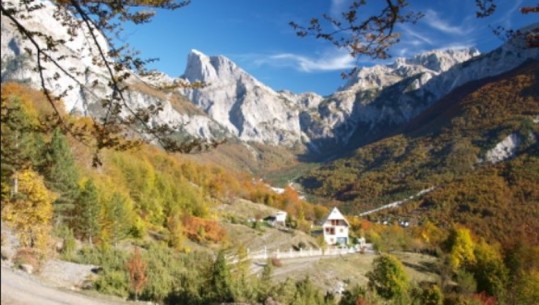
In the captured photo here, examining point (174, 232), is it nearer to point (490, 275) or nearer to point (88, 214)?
point (88, 214)

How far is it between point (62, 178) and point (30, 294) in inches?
970

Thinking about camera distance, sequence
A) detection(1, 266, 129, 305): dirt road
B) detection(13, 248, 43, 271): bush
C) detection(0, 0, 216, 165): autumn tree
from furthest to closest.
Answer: detection(13, 248, 43, 271): bush
detection(1, 266, 129, 305): dirt road
detection(0, 0, 216, 165): autumn tree

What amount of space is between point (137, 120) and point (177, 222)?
38.4m

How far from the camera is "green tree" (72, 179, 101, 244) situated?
36.4 m

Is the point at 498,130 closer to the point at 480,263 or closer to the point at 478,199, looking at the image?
the point at 478,199

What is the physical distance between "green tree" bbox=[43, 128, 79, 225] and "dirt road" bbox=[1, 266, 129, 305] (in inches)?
803

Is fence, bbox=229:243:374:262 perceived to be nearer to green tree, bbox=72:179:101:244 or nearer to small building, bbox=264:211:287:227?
green tree, bbox=72:179:101:244

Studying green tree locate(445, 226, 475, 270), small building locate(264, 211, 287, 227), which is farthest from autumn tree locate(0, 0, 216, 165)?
small building locate(264, 211, 287, 227)

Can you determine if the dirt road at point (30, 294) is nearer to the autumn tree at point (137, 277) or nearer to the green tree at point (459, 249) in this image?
the autumn tree at point (137, 277)

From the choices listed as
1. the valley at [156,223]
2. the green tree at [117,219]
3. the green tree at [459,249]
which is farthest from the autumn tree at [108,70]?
the green tree at [459,249]

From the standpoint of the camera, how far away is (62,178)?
36156 millimetres

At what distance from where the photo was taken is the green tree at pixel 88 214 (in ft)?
119

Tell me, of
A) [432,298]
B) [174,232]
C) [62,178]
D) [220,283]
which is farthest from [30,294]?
[174,232]

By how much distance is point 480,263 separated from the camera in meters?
50.4
